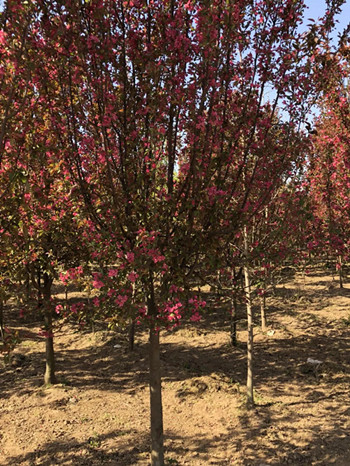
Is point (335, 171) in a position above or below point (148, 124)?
above

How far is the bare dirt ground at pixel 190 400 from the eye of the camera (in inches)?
236

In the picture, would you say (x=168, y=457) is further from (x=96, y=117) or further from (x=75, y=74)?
(x=75, y=74)

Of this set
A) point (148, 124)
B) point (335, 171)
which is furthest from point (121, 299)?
point (335, 171)

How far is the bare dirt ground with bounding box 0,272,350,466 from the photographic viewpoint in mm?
6004

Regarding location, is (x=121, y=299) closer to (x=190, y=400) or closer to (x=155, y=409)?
(x=155, y=409)

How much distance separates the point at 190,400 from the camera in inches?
304

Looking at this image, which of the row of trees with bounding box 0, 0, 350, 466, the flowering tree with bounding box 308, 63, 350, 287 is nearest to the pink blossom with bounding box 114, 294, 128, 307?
the row of trees with bounding box 0, 0, 350, 466

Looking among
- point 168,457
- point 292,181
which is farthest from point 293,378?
point 292,181

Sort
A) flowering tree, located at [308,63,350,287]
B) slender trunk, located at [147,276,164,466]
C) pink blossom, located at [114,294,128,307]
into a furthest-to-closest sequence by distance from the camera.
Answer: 1. flowering tree, located at [308,63,350,287]
2. slender trunk, located at [147,276,164,466]
3. pink blossom, located at [114,294,128,307]

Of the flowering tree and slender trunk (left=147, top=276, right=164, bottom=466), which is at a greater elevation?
the flowering tree

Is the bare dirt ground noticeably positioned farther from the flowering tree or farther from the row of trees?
the flowering tree

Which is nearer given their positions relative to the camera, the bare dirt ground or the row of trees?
the row of trees

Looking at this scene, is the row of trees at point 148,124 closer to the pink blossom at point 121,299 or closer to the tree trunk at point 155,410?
the pink blossom at point 121,299

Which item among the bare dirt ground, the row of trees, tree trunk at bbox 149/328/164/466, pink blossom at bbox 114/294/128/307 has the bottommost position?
the bare dirt ground
